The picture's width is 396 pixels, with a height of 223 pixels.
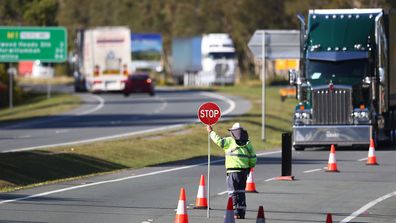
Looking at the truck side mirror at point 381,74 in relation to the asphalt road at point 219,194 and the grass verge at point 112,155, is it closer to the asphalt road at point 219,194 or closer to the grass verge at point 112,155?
the asphalt road at point 219,194

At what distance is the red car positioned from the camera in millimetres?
70188

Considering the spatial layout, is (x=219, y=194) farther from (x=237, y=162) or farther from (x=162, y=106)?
(x=162, y=106)

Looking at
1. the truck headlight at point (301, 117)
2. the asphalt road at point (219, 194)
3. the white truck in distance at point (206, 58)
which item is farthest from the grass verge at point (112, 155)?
the white truck in distance at point (206, 58)

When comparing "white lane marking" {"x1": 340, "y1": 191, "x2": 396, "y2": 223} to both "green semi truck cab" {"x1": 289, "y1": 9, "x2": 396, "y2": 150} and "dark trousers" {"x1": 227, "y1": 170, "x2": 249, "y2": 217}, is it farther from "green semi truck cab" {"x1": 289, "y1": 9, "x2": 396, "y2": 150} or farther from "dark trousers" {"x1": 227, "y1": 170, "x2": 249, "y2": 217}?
"green semi truck cab" {"x1": 289, "y1": 9, "x2": 396, "y2": 150}

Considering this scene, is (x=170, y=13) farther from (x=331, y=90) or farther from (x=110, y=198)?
(x=110, y=198)

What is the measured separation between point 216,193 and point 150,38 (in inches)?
3279

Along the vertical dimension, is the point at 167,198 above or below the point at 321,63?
below

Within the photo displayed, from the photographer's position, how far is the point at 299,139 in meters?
31.0

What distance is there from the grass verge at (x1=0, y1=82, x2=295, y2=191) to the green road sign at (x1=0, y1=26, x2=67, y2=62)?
15.2m

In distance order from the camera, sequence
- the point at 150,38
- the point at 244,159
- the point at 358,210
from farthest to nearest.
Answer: the point at 150,38 → the point at 358,210 → the point at 244,159

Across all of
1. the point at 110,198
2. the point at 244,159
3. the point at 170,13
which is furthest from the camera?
the point at 170,13

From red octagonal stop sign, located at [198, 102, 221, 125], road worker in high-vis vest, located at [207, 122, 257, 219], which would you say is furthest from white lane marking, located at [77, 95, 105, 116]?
road worker in high-vis vest, located at [207, 122, 257, 219]

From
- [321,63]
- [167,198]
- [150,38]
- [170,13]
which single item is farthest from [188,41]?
[167,198]

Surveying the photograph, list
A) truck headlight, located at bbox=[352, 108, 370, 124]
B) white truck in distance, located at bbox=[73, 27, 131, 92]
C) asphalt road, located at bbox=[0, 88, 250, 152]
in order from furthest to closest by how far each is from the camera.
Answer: white truck in distance, located at bbox=[73, 27, 131, 92] < asphalt road, located at bbox=[0, 88, 250, 152] < truck headlight, located at bbox=[352, 108, 370, 124]
